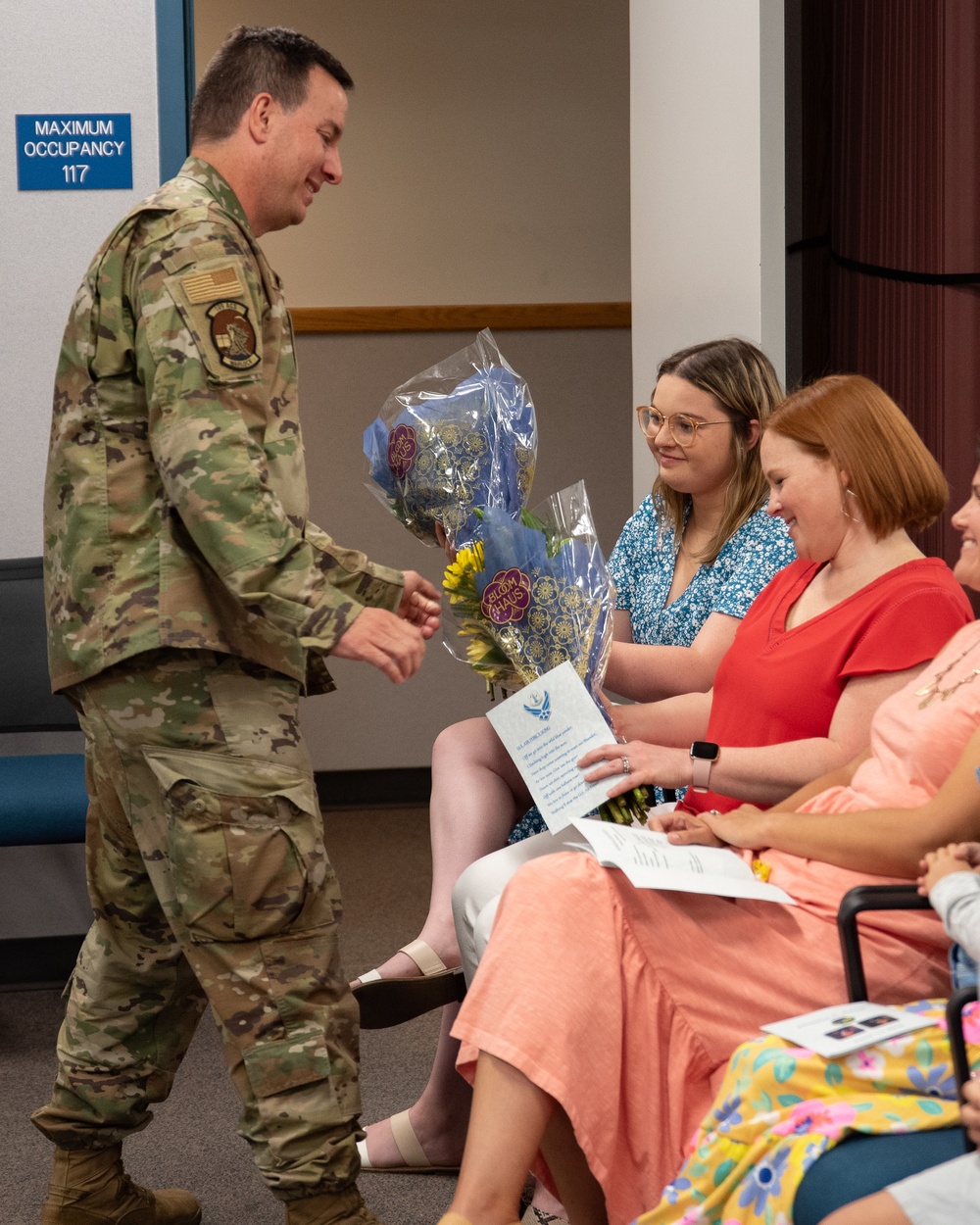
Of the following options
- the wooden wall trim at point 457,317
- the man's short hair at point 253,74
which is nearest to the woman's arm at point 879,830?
the man's short hair at point 253,74

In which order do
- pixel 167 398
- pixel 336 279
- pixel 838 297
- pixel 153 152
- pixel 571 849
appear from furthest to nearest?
pixel 336 279, pixel 153 152, pixel 838 297, pixel 571 849, pixel 167 398

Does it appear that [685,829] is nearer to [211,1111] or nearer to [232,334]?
[232,334]

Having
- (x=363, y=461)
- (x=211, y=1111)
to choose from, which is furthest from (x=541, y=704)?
(x=363, y=461)

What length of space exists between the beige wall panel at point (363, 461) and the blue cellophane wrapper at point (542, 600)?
9.86 ft

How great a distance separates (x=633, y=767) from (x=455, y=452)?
634 millimetres

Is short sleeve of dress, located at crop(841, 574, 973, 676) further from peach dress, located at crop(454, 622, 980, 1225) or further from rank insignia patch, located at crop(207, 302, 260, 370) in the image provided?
rank insignia patch, located at crop(207, 302, 260, 370)

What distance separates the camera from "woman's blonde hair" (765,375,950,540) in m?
2.04

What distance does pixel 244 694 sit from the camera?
1985 mm

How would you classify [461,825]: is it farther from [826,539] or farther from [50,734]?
[50,734]

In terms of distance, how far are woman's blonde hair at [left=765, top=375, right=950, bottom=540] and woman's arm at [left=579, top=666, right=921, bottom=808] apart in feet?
0.79

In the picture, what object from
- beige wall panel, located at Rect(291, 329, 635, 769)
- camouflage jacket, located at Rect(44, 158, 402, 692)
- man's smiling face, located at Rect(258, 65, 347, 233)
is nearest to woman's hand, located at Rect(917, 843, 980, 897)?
camouflage jacket, located at Rect(44, 158, 402, 692)

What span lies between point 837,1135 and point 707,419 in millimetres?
1451

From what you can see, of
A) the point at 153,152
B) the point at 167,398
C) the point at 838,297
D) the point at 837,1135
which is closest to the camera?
the point at 837,1135

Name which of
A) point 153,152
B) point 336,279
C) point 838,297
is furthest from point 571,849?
point 336,279
